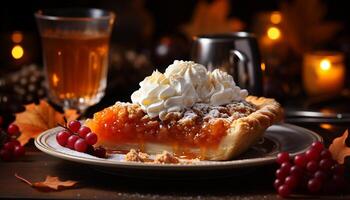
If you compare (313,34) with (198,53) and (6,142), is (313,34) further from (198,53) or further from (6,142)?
(6,142)

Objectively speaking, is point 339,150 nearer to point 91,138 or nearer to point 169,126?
point 169,126

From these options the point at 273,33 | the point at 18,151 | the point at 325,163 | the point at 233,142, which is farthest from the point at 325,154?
the point at 273,33

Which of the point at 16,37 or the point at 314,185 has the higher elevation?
the point at 314,185

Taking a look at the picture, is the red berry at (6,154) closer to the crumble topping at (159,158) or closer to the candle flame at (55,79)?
the crumble topping at (159,158)

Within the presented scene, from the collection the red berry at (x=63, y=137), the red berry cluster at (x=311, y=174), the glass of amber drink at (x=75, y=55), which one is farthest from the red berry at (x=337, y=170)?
the glass of amber drink at (x=75, y=55)

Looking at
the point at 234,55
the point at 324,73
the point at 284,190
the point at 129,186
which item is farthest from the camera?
the point at 324,73

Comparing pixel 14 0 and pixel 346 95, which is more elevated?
pixel 14 0

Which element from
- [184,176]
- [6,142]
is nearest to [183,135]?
[184,176]
